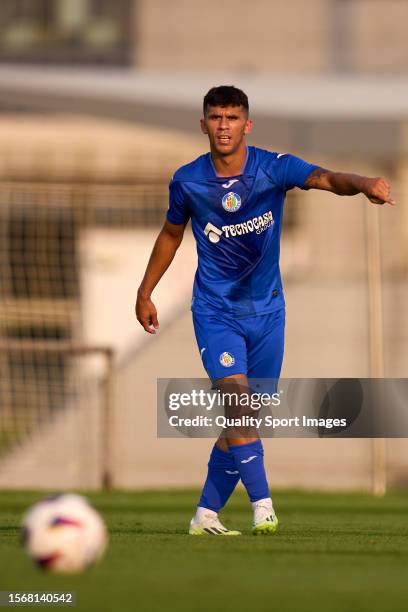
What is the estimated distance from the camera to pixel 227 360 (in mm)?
6727

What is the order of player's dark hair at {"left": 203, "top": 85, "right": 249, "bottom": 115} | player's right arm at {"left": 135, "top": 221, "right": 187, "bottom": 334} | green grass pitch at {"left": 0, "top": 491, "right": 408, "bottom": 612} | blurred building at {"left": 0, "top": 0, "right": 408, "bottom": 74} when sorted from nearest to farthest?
green grass pitch at {"left": 0, "top": 491, "right": 408, "bottom": 612}
player's dark hair at {"left": 203, "top": 85, "right": 249, "bottom": 115}
player's right arm at {"left": 135, "top": 221, "right": 187, "bottom": 334}
blurred building at {"left": 0, "top": 0, "right": 408, "bottom": 74}

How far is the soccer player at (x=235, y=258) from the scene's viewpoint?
6.71 metres

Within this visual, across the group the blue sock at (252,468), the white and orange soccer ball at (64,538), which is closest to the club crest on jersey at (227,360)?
the blue sock at (252,468)

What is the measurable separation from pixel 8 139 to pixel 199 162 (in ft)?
46.0

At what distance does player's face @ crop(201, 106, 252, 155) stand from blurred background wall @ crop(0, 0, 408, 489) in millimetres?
6072

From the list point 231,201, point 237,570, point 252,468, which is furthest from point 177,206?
point 237,570

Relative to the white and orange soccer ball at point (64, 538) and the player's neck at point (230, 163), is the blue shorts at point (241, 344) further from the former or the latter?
the white and orange soccer ball at point (64, 538)

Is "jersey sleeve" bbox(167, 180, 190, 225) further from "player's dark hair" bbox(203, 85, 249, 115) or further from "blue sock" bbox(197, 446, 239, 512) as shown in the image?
"blue sock" bbox(197, 446, 239, 512)

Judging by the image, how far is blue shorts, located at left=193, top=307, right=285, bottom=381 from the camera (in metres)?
6.75

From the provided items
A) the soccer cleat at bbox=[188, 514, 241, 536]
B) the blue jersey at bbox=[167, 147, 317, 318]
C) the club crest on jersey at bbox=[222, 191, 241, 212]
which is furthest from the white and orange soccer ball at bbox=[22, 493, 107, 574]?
the club crest on jersey at bbox=[222, 191, 241, 212]

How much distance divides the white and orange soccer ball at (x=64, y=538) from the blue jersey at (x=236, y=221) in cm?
188

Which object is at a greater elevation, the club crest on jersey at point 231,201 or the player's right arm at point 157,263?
the club crest on jersey at point 231,201

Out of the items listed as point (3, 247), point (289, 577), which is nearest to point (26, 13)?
point (3, 247)

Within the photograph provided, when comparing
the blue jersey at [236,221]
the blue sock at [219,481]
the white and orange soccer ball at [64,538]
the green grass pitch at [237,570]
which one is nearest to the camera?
the green grass pitch at [237,570]
